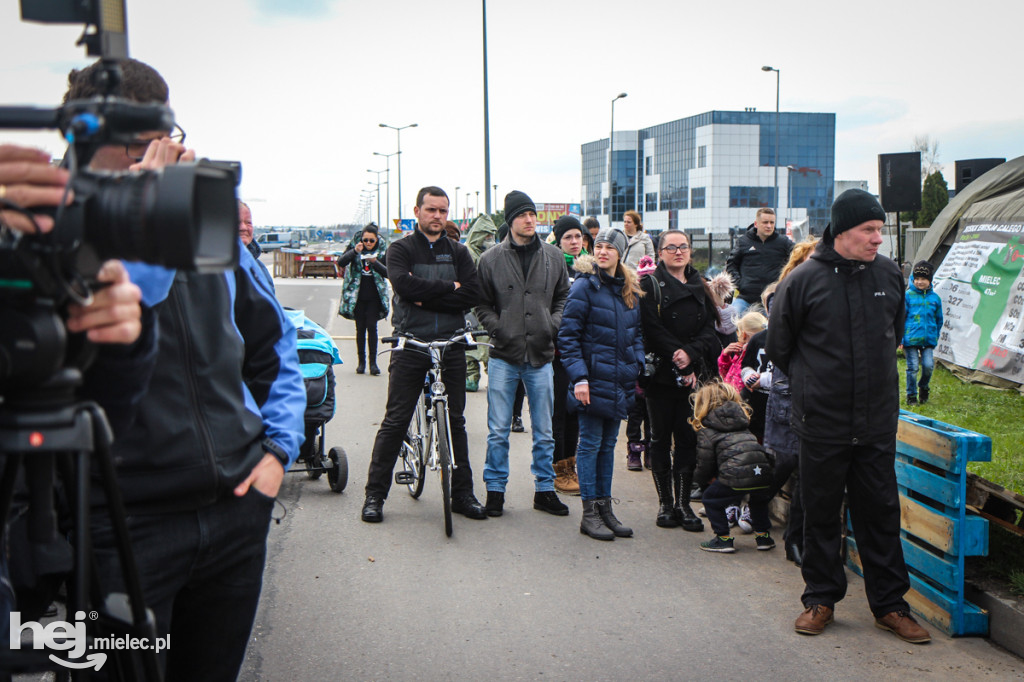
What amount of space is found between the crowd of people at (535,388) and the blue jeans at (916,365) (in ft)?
14.4

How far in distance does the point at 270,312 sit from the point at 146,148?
633 mm

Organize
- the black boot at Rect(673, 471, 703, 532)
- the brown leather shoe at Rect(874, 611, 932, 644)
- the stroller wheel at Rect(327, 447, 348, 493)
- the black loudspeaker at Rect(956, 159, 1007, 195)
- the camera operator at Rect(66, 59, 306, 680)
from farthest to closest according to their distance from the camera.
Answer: the black loudspeaker at Rect(956, 159, 1007, 195) < the stroller wheel at Rect(327, 447, 348, 493) < the black boot at Rect(673, 471, 703, 532) < the brown leather shoe at Rect(874, 611, 932, 644) < the camera operator at Rect(66, 59, 306, 680)

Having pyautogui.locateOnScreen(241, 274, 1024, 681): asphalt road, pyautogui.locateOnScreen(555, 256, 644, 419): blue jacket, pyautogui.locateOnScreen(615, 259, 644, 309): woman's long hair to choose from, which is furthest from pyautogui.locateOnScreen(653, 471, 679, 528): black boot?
pyautogui.locateOnScreen(615, 259, 644, 309): woman's long hair

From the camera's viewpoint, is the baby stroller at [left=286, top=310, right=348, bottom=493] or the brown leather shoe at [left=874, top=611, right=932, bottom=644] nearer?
the brown leather shoe at [left=874, top=611, right=932, bottom=644]

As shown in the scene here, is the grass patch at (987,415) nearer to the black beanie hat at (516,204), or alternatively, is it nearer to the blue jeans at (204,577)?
the black beanie hat at (516,204)

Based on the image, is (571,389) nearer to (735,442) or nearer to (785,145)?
(735,442)

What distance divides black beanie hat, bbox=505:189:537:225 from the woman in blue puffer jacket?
733 millimetres

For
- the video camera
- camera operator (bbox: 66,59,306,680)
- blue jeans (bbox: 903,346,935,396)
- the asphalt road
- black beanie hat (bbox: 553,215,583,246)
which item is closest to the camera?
the video camera

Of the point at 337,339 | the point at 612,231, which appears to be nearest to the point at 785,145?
the point at 337,339

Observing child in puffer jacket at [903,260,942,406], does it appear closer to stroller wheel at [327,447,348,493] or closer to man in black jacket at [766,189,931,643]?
man in black jacket at [766,189,931,643]

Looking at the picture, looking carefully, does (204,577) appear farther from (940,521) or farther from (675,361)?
(675,361)

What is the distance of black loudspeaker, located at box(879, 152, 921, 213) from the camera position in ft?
42.3

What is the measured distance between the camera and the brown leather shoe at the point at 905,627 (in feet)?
15.0

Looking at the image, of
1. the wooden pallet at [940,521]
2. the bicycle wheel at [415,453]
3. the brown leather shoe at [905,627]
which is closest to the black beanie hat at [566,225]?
the bicycle wheel at [415,453]
